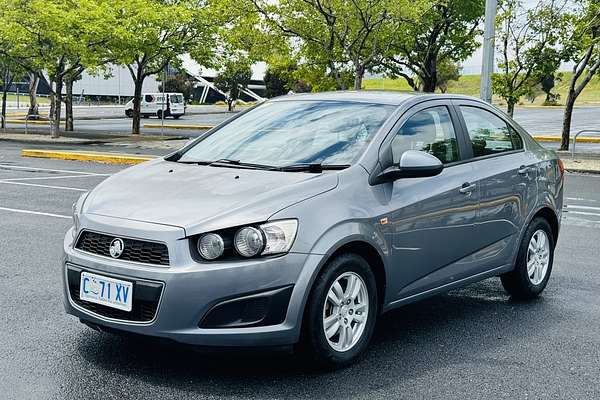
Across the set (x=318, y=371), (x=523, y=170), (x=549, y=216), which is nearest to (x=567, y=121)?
(x=549, y=216)

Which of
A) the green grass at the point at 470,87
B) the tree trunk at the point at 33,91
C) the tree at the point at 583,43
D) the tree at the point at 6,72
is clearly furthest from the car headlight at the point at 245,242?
the green grass at the point at 470,87

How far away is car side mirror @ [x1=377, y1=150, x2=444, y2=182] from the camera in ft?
15.3

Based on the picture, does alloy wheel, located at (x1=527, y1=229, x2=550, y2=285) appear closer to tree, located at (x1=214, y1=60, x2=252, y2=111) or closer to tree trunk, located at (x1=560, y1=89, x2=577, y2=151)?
tree trunk, located at (x1=560, y1=89, x2=577, y2=151)

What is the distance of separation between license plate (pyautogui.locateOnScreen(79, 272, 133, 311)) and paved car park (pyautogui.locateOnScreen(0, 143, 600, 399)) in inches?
10.0

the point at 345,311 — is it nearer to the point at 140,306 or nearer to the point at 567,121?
the point at 140,306

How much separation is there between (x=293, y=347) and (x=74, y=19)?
908 inches

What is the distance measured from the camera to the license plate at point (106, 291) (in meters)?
4.04

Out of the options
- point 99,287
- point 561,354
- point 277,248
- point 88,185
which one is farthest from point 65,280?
point 88,185

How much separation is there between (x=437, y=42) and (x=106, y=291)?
97.3ft

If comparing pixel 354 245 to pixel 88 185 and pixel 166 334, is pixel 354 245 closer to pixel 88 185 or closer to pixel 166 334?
pixel 166 334

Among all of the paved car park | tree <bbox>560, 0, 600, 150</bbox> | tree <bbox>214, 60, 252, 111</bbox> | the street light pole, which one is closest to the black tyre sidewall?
the paved car park

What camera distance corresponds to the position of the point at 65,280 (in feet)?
14.4

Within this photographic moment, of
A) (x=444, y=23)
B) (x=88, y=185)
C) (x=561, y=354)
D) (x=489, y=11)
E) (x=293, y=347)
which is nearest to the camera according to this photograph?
(x=293, y=347)

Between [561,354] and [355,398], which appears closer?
[355,398]
